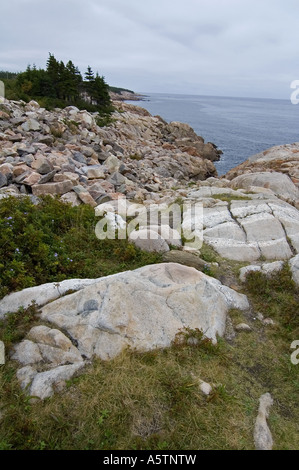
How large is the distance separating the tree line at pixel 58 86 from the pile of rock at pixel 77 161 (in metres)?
6.76

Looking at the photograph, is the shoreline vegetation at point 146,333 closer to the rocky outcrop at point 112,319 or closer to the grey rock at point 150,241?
the rocky outcrop at point 112,319

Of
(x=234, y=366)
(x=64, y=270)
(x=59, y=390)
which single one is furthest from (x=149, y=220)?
(x=59, y=390)

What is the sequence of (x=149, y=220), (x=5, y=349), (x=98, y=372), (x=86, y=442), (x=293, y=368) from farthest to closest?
1. (x=149, y=220)
2. (x=293, y=368)
3. (x=5, y=349)
4. (x=98, y=372)
5. (x=86, y=442)

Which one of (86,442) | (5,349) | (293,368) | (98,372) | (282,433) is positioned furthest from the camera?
(293,368)

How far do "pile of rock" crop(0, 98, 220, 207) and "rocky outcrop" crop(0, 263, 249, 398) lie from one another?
21.2 feet

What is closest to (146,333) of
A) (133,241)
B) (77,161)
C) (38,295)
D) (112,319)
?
(112,319)

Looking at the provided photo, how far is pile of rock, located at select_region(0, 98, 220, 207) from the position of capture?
1300 cm

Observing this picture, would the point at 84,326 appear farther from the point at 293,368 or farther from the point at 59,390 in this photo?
the point at 293,368

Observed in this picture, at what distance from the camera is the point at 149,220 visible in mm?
11477

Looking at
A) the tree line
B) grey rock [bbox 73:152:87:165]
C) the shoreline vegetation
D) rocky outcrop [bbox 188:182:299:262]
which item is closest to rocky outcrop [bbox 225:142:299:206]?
the shoreline vegetation

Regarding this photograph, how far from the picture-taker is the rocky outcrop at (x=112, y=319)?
5.05 metres

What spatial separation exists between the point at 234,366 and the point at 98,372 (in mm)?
2388

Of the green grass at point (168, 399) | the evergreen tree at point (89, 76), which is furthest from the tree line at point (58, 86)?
the green grass at point (168, 399)

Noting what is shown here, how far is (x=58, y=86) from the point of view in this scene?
39094 mm
